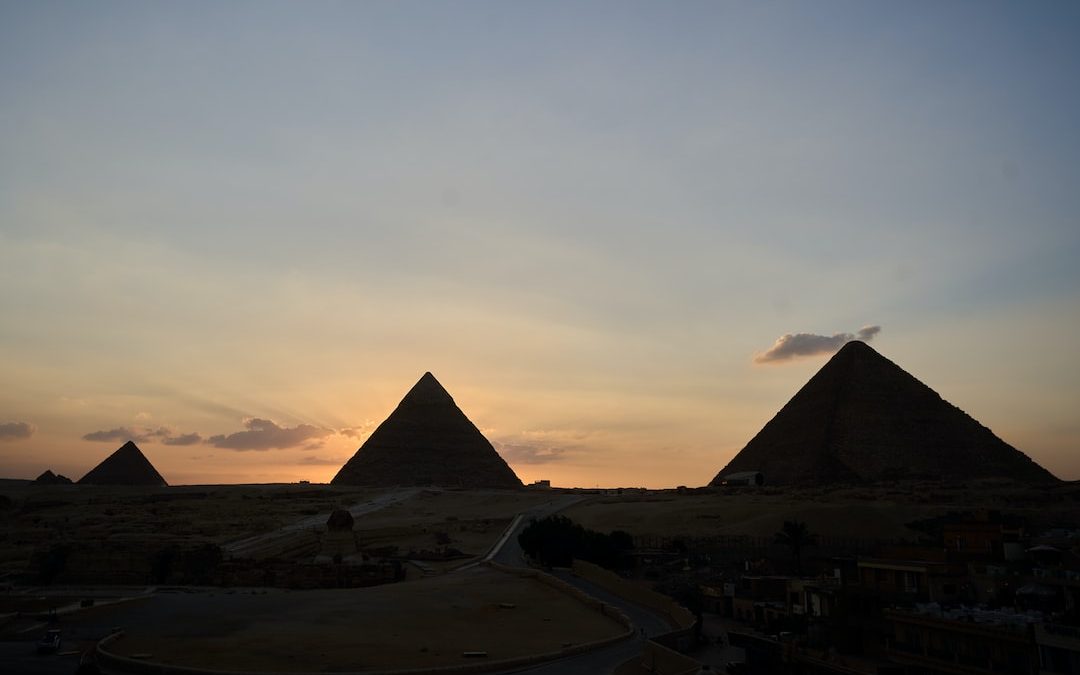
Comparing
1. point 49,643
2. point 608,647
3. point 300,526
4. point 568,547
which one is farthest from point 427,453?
point 608,647

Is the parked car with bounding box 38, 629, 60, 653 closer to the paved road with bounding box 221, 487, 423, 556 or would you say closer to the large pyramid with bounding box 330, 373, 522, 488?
the paved road with bounding box 221, 487, 423, 556

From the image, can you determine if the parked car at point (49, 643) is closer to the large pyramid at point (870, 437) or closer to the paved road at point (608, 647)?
the paved road at point (608, 647)

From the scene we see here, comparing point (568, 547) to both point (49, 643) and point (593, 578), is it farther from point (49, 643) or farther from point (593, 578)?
point (49, 643)

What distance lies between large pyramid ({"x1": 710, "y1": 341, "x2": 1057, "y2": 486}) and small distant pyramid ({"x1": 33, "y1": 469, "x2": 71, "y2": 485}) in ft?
252

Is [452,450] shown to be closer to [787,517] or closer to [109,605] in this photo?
[787,517]

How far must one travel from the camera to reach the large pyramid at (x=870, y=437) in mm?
75312

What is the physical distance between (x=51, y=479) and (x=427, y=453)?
1830 inches

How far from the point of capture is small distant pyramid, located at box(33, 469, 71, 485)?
105m

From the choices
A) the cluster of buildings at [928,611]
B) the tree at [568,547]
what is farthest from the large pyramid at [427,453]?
the cluster of buildings at [928,611]

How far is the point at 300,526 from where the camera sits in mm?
54969

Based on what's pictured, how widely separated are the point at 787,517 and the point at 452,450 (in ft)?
219

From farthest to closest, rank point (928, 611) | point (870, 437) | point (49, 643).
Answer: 1. point (870, 437)
2. point (49, 643)
3. point (928, 611)

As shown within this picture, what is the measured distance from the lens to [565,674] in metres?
17.6

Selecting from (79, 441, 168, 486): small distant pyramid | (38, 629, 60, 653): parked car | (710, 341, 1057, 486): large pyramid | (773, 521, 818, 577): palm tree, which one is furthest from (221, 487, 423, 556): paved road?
(79, 441, 168, 486): small distant pyramid
